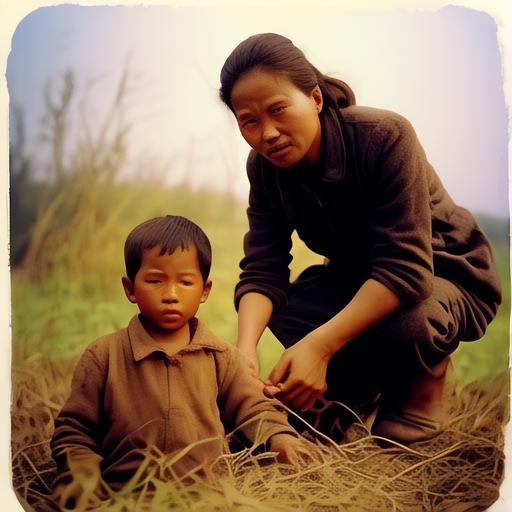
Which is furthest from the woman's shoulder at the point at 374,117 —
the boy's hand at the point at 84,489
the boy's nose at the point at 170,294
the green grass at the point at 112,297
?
the boy's hand at the point at 84,489

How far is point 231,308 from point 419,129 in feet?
1.92

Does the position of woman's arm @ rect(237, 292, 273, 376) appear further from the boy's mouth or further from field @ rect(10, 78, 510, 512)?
the boy's mouth

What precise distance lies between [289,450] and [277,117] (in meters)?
0.71

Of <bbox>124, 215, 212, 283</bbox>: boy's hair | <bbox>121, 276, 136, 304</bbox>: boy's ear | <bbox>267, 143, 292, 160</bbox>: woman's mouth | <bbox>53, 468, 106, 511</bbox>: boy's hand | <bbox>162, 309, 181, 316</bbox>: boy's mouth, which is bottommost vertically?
<bbox>53, 468, 106, 511</bbox>: boy's hand

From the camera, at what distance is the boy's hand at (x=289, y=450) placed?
73.4 inches

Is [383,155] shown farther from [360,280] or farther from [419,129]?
[360,280]

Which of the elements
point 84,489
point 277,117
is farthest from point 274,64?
point 84,489

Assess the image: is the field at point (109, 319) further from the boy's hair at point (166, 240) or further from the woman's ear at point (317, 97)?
the woman's ear at point (317, 97)

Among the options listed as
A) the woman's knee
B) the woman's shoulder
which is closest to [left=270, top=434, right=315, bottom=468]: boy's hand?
the woman's knee

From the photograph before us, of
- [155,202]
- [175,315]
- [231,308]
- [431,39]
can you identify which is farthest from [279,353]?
[431,39]

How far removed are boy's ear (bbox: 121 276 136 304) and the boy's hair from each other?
10 millimetres

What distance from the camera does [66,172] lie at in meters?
1.96

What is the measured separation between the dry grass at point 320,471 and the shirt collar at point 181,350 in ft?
0.64

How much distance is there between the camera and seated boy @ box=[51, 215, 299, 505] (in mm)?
1831
